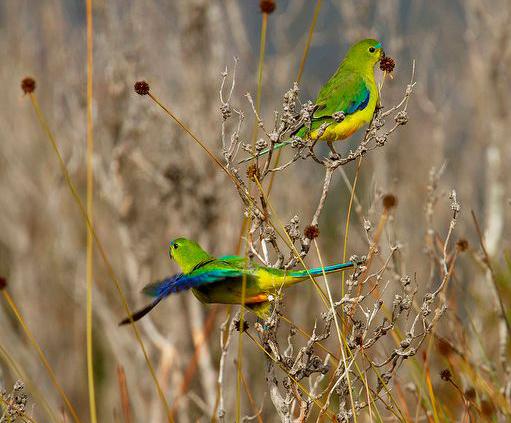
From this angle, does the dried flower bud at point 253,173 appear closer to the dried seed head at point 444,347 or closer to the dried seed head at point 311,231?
the dried seed head at point 311,231

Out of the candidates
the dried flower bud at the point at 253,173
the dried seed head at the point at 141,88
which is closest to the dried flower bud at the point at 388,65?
the dried flower bud at the point at 253,173

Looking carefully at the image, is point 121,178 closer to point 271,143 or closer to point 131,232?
point 131,232

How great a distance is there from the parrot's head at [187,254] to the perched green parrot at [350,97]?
1.48 feet

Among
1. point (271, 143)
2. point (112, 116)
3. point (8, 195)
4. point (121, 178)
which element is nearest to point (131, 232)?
point (121, 178)

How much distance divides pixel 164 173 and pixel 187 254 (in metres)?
2.42

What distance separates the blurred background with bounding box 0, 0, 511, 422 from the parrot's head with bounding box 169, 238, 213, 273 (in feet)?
5.14

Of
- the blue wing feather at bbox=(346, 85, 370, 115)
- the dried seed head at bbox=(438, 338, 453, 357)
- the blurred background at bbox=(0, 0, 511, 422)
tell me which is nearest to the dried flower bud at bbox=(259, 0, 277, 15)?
the blue wing feather at bbox=(346, 85, 370, 115)

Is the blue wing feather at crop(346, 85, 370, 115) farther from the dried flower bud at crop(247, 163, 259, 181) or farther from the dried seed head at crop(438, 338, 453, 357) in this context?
the dried seed head at crop(438, 338, 453, 357)

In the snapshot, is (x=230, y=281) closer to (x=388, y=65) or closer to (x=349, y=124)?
(x=349, y=124)

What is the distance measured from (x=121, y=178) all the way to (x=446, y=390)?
216 cm

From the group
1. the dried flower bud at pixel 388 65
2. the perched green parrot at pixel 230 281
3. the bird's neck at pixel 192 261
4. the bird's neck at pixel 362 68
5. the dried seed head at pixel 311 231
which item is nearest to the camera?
the dried seed head at pixel 311 231

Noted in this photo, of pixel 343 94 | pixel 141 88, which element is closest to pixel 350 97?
pixel 343 94

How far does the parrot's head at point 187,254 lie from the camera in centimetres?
Answer: 219

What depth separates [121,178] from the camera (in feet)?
14.8
